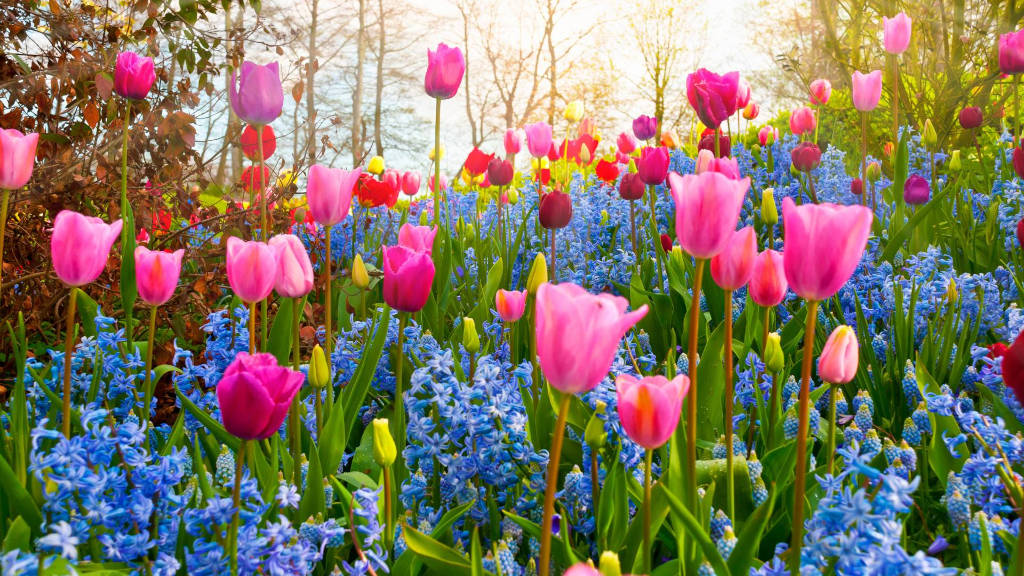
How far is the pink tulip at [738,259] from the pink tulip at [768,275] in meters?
0.01

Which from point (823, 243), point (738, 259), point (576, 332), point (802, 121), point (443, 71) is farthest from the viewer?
point (802, 121)

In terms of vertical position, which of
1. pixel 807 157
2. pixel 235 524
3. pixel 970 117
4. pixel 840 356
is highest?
pixel 970 117

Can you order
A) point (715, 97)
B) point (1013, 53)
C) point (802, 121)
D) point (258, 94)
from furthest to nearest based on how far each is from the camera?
point (802, 121) → point (1013, 53) → point (715, 97) → point (258, 94)

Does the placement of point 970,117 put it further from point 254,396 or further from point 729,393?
point 254,396

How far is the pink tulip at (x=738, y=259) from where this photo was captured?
1256 mm

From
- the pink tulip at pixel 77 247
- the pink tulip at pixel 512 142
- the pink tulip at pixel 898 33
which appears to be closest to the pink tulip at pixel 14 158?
the pink tulip at pixel 77 247

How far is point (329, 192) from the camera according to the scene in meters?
1.83

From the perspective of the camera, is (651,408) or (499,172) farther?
(499,172)

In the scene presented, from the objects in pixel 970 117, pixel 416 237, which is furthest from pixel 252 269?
pixel 970 117

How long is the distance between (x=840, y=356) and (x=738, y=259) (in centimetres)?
26

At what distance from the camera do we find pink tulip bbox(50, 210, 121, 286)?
4.40ft

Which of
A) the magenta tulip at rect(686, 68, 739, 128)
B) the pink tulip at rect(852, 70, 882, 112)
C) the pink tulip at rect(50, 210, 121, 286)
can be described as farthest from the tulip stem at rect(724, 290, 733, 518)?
the pink tulip at rect(852, 70, 882, 112)

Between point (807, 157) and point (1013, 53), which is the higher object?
point (1013, 53)

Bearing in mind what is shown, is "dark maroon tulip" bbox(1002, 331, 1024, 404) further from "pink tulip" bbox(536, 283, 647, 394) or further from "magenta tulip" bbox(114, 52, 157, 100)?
"magenta tulip" bbox(114, 52, 157, 100)
